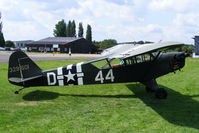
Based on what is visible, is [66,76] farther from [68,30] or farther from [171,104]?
[68,30]

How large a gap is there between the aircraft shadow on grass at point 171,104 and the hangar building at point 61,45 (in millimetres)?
68338

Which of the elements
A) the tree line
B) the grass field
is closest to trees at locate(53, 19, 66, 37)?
the tree line

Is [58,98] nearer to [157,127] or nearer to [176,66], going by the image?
[157,127]

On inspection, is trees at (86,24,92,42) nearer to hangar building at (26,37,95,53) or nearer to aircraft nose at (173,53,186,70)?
hangar building at (26,37,95,53)

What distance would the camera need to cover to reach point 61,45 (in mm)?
76000

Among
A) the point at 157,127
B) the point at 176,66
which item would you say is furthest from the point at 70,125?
the point at 176,66

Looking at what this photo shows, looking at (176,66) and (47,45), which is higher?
(47,45)

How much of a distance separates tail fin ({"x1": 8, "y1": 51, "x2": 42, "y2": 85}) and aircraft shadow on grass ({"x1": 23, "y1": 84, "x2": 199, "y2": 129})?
2.60 ft

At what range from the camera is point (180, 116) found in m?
5.71

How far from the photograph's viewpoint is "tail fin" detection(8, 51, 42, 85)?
7750 mm

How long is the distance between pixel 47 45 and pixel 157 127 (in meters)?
76.1

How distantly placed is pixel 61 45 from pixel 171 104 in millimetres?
71755

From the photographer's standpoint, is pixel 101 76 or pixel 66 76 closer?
pixel 66 76

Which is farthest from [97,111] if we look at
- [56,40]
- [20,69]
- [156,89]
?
[56,40]
